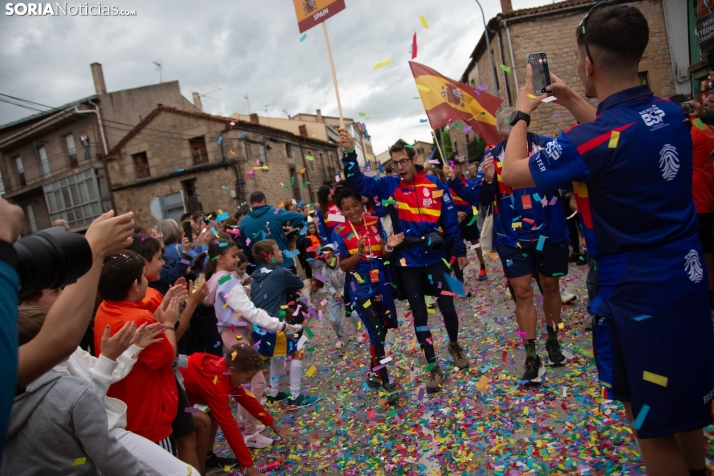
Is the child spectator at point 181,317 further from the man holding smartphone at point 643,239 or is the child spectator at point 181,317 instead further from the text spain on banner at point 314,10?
the text spain on banner at point 314,10

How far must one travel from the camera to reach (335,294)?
6.02 metres

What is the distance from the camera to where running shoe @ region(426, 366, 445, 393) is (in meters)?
3.85

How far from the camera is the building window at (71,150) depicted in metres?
26.9

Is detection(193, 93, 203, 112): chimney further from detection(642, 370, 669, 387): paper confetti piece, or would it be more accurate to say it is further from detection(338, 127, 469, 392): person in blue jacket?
detection(642, 370, 669, 387): paper confetti piece

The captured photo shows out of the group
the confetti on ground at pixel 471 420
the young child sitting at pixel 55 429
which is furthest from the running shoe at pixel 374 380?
the young child sitting at pixel 55 429

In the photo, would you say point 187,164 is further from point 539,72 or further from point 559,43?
point 539,72

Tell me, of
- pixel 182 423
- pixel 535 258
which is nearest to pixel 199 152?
pixel 535 258

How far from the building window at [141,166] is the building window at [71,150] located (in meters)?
3.76

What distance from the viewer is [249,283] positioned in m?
5.00

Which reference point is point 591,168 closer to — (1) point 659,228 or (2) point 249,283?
(1) point 659,228

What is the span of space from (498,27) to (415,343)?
18.3 m

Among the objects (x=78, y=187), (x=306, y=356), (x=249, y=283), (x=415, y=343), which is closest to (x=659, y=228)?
(x=415, y=343)

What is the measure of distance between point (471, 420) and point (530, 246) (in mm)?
1513

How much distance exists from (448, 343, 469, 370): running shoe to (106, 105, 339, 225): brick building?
22049mm
